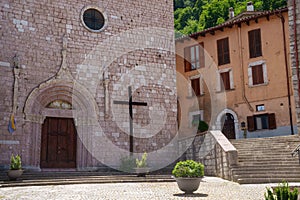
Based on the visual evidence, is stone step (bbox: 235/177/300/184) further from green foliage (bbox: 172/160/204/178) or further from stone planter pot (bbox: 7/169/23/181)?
stone planter pot (bbox: 7/169/23/181)

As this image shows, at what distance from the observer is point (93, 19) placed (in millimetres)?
15594

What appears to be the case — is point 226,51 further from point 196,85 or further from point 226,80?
point 196,85

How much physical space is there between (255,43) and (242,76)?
1990 millimetres

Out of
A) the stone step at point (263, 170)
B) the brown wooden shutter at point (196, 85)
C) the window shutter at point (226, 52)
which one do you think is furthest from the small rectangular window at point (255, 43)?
the stone step at point (263, 170)

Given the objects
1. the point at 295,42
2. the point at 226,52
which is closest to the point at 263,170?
the point at 295,42

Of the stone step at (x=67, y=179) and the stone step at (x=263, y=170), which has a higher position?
the stone step at (x=263, y=170)

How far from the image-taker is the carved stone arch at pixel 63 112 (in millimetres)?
13461

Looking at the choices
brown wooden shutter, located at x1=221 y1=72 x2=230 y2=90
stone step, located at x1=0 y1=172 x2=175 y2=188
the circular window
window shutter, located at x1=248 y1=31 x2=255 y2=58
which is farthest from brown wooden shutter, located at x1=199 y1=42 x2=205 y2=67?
stone step, located at x1=0 y1=172 x2=175 y2=188

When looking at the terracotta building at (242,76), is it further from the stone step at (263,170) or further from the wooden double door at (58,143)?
the wooden double door at (58,143)

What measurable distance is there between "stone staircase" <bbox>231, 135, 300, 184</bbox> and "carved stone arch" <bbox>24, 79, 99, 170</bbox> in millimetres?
5742

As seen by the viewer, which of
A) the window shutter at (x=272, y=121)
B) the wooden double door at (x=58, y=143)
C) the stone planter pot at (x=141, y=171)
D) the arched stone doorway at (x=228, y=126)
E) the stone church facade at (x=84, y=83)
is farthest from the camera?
the arched stone doorway at (x=228, y=126)

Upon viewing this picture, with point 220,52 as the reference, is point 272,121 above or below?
below

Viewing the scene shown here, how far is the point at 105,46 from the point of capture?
15508mm

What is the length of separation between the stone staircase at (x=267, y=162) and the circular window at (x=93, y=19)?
292 inches
